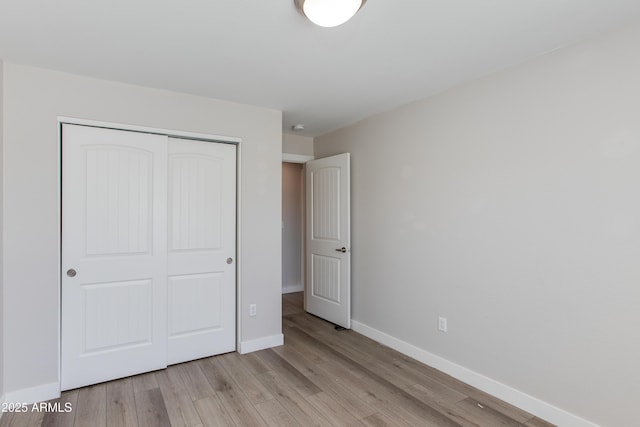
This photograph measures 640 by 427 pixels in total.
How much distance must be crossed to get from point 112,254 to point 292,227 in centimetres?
340

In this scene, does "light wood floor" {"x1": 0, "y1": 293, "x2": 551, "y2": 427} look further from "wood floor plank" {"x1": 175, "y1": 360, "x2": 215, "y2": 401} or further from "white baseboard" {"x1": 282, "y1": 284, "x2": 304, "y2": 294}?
"white baseboard" {"x1": 282, "y1": 284, "x2": 304, "y2": 294}

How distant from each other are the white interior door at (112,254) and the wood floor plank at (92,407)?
0.31ft

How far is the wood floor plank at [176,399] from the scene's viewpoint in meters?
2.13

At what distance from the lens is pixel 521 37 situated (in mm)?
1987

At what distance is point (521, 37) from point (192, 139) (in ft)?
8.68

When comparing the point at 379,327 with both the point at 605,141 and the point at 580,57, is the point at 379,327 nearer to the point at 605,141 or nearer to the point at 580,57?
the point at 605,141

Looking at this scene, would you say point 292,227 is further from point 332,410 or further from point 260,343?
point 332,410

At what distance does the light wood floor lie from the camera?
2.14 meters

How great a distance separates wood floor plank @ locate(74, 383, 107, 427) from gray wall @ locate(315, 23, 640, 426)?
2.50 metres

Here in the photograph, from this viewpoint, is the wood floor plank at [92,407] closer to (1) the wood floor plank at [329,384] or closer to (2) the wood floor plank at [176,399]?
(2) the wood floor plank at [176,399]

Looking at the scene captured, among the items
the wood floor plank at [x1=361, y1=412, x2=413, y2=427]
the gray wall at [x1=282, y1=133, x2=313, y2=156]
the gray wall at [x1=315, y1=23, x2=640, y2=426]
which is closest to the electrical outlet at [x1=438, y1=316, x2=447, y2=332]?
the gray wall at [x1=315, y1=23, x2=640, y2=426]

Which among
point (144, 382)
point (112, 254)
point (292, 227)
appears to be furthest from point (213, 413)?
point (292, 227)

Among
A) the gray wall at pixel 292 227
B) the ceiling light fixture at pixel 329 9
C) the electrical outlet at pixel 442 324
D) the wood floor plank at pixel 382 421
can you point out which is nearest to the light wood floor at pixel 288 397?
the wood floor plank at pixel 382 421

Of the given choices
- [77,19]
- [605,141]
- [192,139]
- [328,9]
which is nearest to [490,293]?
[605,141]
